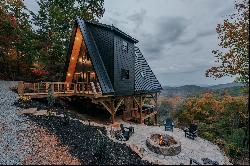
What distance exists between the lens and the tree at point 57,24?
2944 cm

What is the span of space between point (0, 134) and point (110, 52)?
11517mm

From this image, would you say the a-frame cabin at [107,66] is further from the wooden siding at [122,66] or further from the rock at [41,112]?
the rock at [41,112]

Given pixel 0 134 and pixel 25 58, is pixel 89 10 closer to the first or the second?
pixel 25 58

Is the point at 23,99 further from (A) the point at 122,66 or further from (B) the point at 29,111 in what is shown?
(A) the point at 122,66

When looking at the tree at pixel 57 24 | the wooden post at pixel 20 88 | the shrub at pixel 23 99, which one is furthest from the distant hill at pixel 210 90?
the wooden post at pixel 20 88

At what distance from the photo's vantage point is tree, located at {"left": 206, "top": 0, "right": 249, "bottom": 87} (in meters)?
14.3

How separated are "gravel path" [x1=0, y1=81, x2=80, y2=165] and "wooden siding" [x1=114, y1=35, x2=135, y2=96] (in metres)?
8.95

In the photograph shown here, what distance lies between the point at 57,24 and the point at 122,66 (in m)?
14.6

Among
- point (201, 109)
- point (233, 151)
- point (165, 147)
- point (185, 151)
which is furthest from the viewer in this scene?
point (201, 109)

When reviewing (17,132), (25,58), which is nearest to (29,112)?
(17,132)

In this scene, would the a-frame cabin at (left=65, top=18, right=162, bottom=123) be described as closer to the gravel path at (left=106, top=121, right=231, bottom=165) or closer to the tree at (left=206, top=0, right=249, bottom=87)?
the gravel path at (left=106, top=121, right=231, bottom=165)

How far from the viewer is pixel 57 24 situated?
3114 cm

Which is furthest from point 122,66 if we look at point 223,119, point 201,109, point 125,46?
point 201,109

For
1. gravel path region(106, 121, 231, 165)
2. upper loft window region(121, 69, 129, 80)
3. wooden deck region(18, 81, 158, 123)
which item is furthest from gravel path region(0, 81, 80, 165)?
upper loft window region(121, 69, 129, 80)
